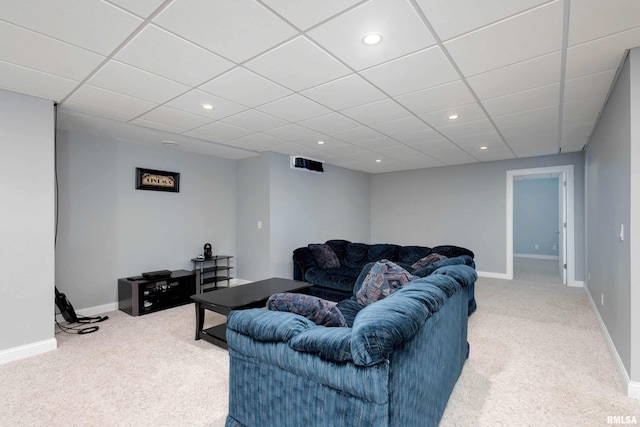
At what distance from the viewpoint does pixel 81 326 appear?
3.80 m

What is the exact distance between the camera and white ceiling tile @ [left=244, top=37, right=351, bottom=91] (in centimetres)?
216

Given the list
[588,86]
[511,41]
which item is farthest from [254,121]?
[588,86]

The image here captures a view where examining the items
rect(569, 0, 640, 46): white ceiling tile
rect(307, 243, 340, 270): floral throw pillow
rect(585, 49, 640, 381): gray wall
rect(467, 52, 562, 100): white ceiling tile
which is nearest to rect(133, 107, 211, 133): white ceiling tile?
rect(307, 243, 340, 270): floral throw pillow

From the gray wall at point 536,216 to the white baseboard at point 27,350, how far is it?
11082 mm

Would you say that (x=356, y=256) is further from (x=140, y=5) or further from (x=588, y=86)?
(x=140, y=5)

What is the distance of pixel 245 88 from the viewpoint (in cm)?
283

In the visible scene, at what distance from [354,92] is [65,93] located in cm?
269

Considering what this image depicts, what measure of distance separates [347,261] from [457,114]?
3.02 m

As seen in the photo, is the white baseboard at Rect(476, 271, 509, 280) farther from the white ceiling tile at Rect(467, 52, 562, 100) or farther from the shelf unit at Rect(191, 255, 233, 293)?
the shelf unit at Rect(191, 255, 233, 293)

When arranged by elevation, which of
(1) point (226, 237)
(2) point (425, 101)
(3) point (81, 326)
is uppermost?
(2) point (425, 101)

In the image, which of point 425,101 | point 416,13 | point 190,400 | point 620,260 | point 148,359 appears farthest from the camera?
point 425,101

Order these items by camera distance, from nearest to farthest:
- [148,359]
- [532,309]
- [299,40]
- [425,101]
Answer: [299,40], [148,359], [425,101], [532,309]

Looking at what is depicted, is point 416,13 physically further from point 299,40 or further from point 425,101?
point 425,101

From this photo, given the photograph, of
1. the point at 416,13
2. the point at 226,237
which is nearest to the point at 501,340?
the point at 416,13
